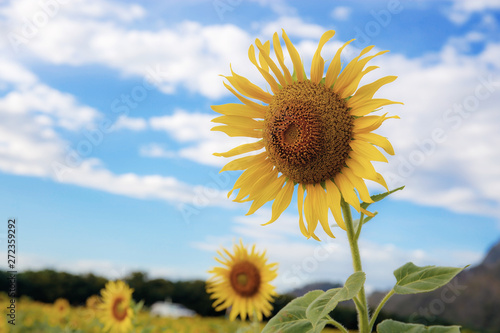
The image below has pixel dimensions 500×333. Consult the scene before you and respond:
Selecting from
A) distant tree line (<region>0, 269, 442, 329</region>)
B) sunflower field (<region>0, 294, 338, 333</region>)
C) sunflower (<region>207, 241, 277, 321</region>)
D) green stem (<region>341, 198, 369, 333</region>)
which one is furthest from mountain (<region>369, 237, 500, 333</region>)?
green stem (<region>341, 198, 369, 333</region>)

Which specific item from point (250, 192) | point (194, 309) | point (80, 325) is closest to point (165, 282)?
point (194, 309)

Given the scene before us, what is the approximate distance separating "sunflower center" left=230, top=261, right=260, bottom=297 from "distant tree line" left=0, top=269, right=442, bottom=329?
9.36m

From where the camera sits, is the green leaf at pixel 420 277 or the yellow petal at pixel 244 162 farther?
the yellow petal at pixel 244 162

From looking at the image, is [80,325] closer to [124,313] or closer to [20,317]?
[20,317]

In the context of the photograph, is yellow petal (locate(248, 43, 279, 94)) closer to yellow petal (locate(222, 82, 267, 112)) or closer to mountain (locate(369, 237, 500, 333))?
yellow petal (locate(222, 82, 267, 112))

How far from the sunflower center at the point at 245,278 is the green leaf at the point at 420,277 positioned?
9.37 ft

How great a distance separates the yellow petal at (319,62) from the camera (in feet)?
9.57

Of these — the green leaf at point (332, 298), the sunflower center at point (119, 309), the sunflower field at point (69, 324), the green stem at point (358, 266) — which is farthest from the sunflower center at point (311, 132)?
the sunflower field at point (69, 324)

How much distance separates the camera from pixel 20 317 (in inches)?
356

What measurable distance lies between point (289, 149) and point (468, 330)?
44.2 ft

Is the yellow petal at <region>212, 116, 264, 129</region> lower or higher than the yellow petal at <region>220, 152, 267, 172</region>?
higher

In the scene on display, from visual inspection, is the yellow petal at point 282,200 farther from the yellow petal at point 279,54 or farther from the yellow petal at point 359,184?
the yellow petal at point 279,54

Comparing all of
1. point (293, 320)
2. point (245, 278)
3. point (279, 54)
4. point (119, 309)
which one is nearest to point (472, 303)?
point (245, 278)

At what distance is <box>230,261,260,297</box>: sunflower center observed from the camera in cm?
556
